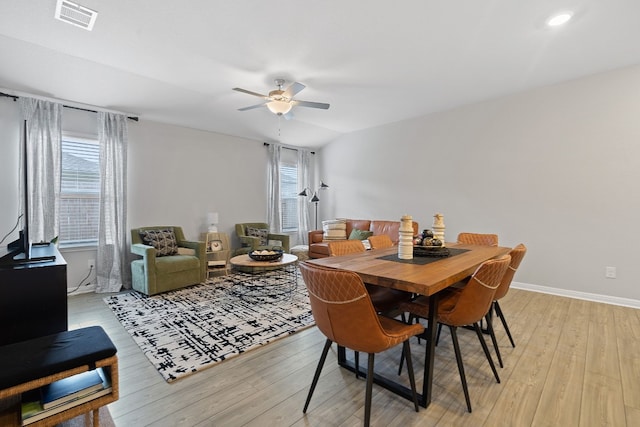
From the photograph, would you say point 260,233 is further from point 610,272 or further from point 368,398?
point 610,272

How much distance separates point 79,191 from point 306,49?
361 centimetres

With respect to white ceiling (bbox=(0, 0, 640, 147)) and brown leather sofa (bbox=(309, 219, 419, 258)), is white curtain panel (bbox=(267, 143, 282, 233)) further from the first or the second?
white ceiling (bbox=(0, 0, 640, 147))

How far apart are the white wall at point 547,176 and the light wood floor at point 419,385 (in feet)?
4.26

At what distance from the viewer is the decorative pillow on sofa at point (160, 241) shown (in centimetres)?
418

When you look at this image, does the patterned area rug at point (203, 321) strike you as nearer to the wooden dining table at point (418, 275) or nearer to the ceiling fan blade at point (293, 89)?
the wooden dining table at point (418, 275)

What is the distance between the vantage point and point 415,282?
60.3 inches

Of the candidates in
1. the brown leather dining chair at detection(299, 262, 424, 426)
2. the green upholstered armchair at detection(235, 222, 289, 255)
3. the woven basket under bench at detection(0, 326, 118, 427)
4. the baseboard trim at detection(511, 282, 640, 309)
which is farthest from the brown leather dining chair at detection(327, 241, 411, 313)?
the baseboard trim at detection(511, 282, 640, 309)

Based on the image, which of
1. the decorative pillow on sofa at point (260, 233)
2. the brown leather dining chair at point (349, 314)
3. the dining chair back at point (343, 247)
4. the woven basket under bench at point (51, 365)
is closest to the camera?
the woven basket under bench at point (51, 365)

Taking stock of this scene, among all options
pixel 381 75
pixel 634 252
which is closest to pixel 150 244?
pixel 381 75

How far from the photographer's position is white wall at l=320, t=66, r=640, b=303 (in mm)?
3486

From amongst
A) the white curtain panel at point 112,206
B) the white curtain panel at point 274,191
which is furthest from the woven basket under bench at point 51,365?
the white curtain panel at point 274,191

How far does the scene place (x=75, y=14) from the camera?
8.00 ft

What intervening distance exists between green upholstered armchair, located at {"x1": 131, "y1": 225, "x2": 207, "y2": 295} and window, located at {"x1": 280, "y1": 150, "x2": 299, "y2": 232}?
8.48 feet

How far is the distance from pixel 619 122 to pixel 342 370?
434cm
